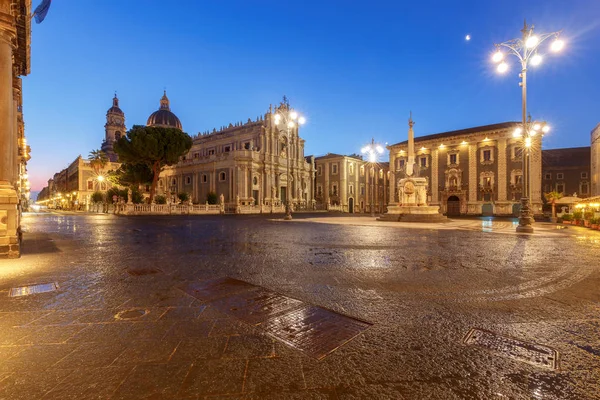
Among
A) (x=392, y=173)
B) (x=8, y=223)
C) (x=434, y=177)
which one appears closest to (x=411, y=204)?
(x=8, y=223)

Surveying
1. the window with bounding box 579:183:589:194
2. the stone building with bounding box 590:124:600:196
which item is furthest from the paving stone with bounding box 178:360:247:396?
the window with bounding box 579:183:589:194

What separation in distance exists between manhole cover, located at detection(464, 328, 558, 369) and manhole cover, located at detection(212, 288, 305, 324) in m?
1.91

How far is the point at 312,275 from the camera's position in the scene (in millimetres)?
5320

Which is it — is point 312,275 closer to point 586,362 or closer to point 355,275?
point 355,275

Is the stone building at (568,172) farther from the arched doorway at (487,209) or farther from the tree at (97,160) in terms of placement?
the tree at (97,160)

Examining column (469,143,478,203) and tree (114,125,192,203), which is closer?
tree (114,125,192,203)

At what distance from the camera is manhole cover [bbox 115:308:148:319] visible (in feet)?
10.9

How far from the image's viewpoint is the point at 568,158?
5116cm

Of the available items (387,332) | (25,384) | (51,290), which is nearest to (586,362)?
(387,332)

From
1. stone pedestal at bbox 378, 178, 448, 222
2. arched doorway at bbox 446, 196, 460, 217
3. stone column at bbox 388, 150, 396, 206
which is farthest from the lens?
stone column at bbox 388, 150, 396, 206

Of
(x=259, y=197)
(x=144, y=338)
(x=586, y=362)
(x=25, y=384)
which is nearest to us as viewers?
(x=25, y=384)

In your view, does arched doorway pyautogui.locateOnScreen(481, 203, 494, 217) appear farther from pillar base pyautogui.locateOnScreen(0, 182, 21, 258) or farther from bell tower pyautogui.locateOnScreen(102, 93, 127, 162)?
bell tower pyautogui.locateOnScreen(102, 93, 127, 162)

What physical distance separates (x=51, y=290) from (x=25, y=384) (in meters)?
2.79

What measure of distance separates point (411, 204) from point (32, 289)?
2406 cm
